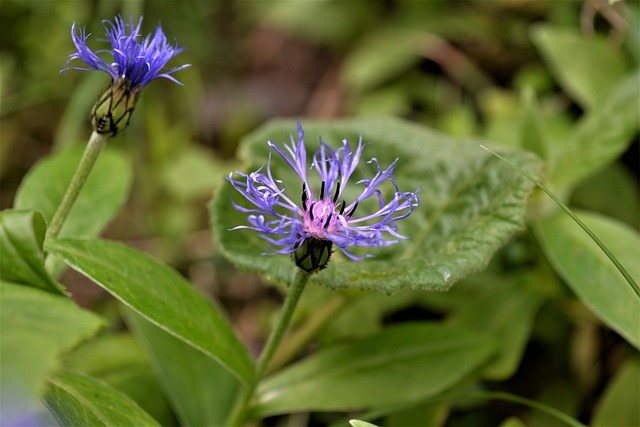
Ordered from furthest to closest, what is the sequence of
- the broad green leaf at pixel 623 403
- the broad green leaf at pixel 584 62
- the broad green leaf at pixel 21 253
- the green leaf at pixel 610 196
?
the broad green leaf at pixel 584 62 → the green leaf at pixel 610 196 → the broad green leaf at pixel 623 403 → the broad green leaf at pixel 21 253

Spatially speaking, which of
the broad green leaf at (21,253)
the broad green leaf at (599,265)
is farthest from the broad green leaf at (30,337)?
the broad green leaf at (599,265)

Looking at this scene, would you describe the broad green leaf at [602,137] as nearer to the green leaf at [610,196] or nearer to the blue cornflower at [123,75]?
the green leaf at [610,196]

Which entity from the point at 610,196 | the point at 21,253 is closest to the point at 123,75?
the point at 21,253

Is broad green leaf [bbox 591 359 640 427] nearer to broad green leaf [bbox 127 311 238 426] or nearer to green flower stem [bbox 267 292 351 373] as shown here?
green flower stem [bbox 267 292 351 373]

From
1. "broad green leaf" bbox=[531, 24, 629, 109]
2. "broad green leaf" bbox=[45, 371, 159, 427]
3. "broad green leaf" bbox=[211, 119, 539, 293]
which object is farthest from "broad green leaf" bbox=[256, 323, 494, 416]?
"broad green leaf" bbox=[531, 24, 629, 109]

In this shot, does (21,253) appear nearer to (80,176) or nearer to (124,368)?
(80,176)

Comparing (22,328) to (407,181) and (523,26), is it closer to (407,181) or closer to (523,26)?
(407,181)
